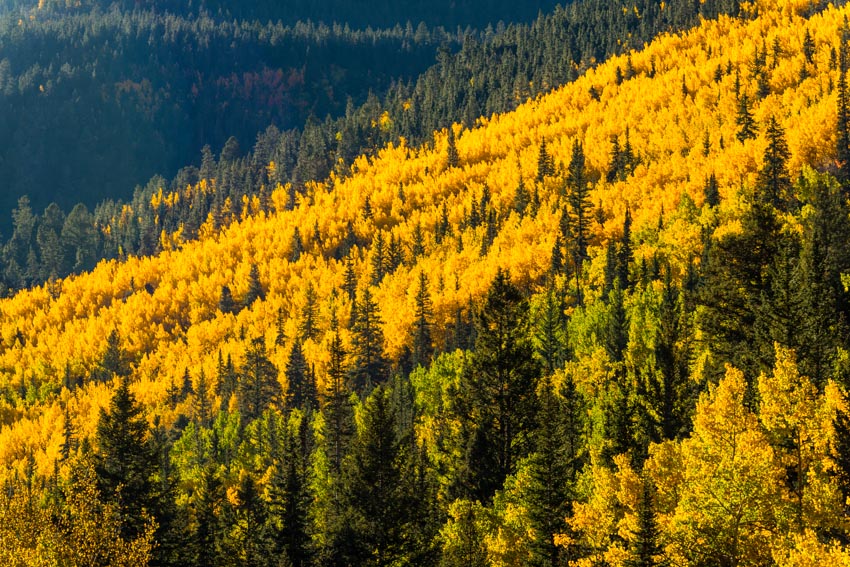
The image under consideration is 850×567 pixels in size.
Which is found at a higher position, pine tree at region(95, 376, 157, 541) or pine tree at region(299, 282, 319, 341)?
pine tree at region(95, 376, 157, 541)

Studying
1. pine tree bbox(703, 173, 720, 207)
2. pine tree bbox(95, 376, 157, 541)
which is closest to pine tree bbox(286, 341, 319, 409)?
pine tree bbox(703, 173, 720, 207)

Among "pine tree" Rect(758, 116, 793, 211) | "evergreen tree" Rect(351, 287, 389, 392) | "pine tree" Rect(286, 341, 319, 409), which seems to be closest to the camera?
"pine tree" Rect(758, 116, 793, 211)

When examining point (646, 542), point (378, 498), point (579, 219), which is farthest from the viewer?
point (579, 219)

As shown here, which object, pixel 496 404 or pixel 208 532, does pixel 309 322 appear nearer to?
pixel 208 532

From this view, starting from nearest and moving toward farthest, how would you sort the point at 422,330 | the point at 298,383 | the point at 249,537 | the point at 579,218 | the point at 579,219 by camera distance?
the point at 249,537 < the point at 298,383 < the point at 422,330 < the point at 579,219 < the point at 579,218

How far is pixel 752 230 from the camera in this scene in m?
56.9

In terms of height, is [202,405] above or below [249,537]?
below

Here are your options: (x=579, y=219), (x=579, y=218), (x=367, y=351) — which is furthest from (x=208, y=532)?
(x=579, y=218)

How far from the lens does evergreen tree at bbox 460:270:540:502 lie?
4622 cm

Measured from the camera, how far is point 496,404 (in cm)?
4625

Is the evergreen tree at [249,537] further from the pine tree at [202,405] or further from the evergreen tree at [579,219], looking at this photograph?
the evergreen tree at [579,219]

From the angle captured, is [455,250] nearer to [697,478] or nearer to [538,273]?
[538,273]

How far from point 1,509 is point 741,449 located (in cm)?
2911

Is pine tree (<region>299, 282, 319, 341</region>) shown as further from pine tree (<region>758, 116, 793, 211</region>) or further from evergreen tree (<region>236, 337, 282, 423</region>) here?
pine tree (<region>758, 116, 793, 211</region>)
